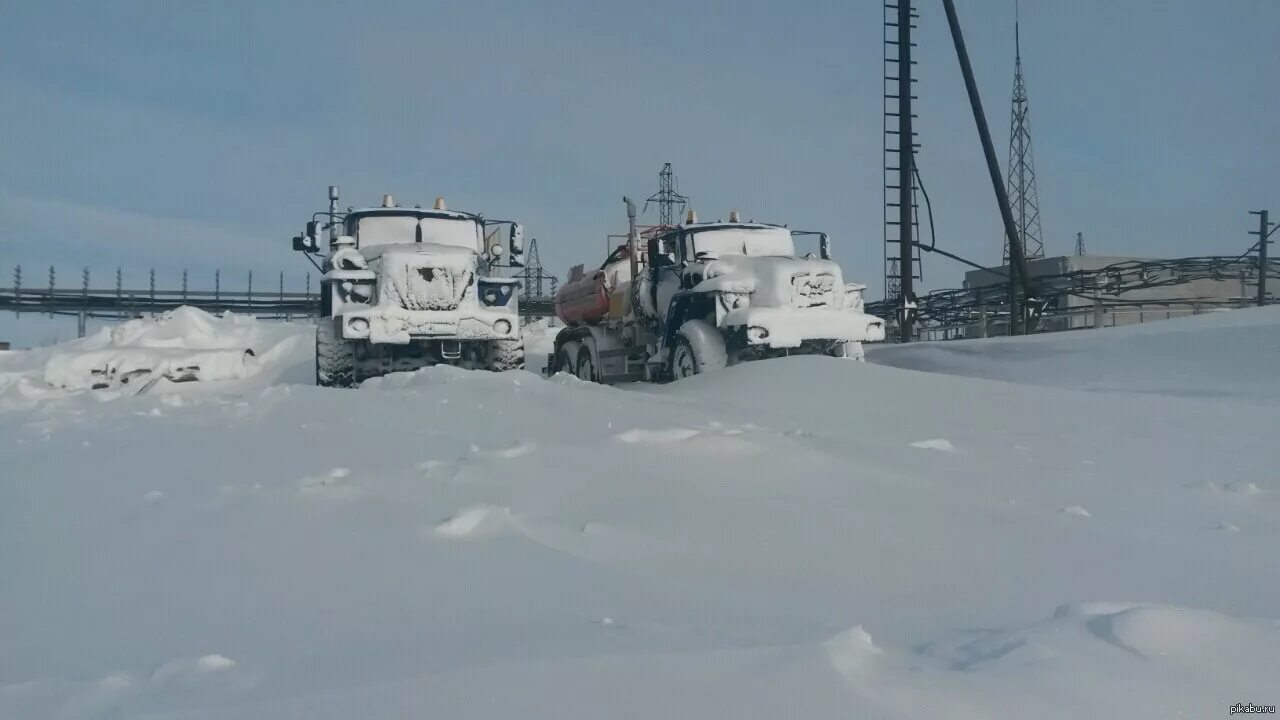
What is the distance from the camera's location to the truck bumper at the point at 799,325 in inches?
377

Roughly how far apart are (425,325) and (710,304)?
303cm

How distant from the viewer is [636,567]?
2.78 metres

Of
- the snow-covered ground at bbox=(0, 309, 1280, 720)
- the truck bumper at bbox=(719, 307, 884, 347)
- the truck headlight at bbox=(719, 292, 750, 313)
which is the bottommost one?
the snow-covered ground at bbox=(0, 309, 1280, 720)

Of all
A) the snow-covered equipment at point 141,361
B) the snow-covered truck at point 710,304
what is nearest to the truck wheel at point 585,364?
the snow-covered truck at point 710,304

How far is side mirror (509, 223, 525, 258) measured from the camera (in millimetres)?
11789

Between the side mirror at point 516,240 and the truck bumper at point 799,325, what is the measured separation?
3.22m

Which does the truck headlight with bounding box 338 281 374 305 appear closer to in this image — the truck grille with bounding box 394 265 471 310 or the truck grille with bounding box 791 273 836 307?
the truck grille with bounding box 394 265 471 310

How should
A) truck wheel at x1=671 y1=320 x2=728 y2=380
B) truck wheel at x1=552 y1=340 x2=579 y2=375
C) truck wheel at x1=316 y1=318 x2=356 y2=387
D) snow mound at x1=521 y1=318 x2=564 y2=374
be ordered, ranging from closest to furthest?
truck wheel at x1=671 y1=320 x2=728 y2=380, truck wheel at x1=316 y1=318 x2=356 y2=387, truck wheel at x1=552 y1=340 x2=579 y2=375, snow mound at x1=521 y1=318 x2=564 y2=374

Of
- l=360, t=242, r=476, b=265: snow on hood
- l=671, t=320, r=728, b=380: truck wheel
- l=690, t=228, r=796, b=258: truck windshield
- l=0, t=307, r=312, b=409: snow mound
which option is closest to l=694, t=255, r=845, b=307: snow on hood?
l=671, t=320, r=728, b=380: truck wheel

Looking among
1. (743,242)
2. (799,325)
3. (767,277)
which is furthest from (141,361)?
(799,325)

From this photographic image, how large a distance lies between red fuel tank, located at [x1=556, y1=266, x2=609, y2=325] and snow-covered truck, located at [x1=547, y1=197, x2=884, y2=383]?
2cm

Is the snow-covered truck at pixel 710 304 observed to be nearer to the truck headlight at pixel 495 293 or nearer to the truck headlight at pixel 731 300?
the truck headlight at pixel 731 300

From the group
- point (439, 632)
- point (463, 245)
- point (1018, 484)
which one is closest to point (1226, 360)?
point (1018, 484)

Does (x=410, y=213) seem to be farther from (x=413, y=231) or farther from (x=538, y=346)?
(x=538, y=346)
